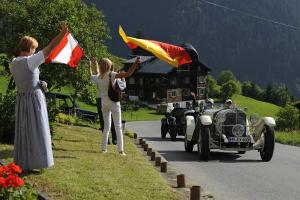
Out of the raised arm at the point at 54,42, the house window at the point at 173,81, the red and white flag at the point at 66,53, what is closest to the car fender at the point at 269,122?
the red and white flag at the point at 66,53

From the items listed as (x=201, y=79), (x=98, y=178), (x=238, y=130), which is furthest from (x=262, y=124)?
(x=201, y=79)

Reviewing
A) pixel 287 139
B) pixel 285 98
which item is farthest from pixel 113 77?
pixel 285 98

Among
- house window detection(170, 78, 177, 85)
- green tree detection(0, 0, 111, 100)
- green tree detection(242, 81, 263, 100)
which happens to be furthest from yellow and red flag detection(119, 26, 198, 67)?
green tree detection(242, 81, 263, 100)

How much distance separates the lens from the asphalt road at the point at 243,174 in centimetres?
856

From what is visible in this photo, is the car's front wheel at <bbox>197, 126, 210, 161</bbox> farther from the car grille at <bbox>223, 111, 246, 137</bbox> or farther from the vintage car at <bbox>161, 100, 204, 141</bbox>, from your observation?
the vintage car at <bbox>161, 100, 204, 141</bbox>

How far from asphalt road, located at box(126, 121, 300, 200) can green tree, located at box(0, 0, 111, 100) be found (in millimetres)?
9882

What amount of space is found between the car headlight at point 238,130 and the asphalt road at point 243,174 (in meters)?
0.66

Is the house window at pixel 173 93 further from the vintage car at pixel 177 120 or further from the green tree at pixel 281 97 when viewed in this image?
the vintage car at pixel 177 120

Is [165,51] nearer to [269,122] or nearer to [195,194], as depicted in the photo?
[269,122]

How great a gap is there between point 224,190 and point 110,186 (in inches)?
92.9

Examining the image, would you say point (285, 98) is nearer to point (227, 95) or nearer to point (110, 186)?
point (227, 95)

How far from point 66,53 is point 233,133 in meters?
5.56

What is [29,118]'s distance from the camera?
750 cm

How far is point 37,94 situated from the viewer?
7.58 metres
